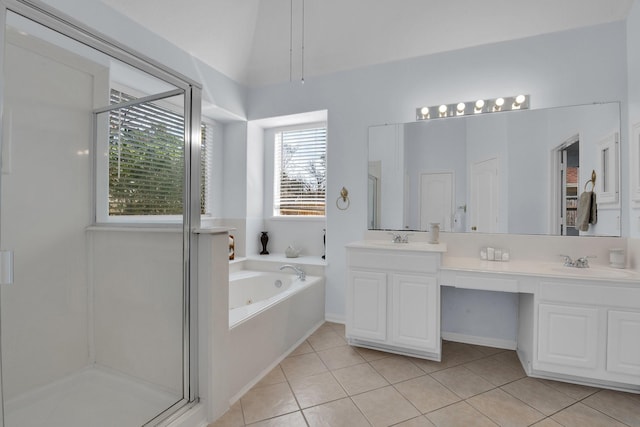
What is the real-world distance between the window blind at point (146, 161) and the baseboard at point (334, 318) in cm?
214

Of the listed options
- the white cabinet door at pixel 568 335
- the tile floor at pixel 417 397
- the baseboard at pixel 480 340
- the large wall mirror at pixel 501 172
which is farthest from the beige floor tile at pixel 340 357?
the white cabinet door at pixel 568 335

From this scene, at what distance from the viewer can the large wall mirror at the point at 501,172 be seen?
8.13 feet

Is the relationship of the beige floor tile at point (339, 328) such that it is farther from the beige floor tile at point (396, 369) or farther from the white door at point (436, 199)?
the white door at point (436, 199)

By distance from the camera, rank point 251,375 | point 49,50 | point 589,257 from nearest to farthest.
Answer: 1. point 49,50
2. point 251,375
3. point 589,257

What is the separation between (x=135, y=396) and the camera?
183cm

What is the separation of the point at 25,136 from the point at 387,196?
269cm

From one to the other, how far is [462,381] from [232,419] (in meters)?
1.56

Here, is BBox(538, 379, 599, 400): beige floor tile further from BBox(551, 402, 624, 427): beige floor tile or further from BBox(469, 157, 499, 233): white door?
BBox(469, 157, 499, 233): white door

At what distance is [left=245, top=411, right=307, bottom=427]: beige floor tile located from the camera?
5.82ft

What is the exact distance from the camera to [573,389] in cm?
214

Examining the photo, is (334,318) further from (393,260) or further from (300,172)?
(300,172)

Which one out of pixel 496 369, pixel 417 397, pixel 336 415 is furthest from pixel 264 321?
pixel 496 369

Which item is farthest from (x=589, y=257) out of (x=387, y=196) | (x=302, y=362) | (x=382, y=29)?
(x=382, y=29)

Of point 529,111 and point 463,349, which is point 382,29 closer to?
point 529,111
